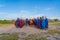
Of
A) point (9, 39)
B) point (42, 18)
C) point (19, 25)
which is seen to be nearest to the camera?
point (9, 39)

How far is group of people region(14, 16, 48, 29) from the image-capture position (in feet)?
59.3

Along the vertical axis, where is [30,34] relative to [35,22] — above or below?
below

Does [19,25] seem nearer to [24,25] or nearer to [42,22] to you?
[24,25]

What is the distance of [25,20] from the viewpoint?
19516 mm

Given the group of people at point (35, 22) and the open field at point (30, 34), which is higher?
the group of people at point (35, 22)

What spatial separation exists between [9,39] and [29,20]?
23.6 feet

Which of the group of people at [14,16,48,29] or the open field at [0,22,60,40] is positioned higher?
the group of people at [14,16,48,29]

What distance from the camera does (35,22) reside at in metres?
19.1

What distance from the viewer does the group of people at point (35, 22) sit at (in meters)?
18.1

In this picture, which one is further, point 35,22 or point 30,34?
point 35,22

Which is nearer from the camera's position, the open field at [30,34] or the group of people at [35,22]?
the open field at [30,34]

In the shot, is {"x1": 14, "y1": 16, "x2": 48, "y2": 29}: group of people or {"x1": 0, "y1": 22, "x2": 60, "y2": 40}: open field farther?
{"x1": 14, "y1": 16, "x2": 48, "y2": 29}: group of people

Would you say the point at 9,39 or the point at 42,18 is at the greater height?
the point at 42,18

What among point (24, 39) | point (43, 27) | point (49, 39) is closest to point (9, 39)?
point (24, 39)
